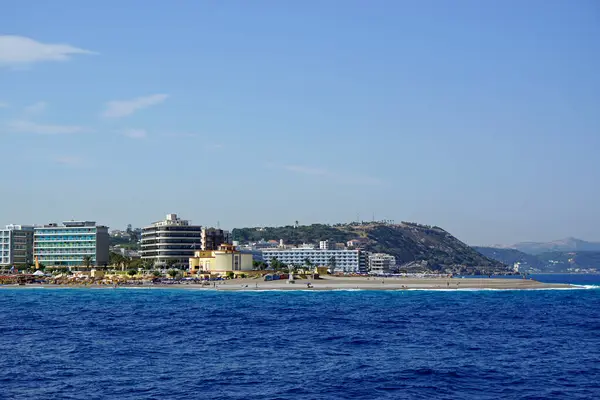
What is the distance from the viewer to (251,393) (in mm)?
38062

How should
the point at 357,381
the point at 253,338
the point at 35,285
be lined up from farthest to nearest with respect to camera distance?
the point at 35,285 → the point at 253,338 → the point at 357,381

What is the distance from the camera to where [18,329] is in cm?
6900

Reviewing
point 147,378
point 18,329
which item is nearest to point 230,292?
point 18,329

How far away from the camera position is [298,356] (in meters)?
50.7

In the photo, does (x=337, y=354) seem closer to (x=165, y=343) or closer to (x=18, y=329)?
(x=165, y=343)

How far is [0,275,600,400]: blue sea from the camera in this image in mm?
39125

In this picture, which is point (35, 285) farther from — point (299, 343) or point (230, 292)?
point (299, 343)

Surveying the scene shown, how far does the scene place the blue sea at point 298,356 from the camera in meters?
39.1

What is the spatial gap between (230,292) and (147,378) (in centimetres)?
11433

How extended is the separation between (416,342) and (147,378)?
77.9 ft

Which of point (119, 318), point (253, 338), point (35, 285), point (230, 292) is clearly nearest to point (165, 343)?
point (253, 338)

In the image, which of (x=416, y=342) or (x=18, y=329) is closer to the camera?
(x=416, y=342)

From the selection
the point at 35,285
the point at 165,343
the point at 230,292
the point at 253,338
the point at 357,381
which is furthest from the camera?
the point at 35,285

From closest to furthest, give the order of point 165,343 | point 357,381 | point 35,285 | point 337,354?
point 357,381 → point 337,354 → point 165,343 → point 35,285
